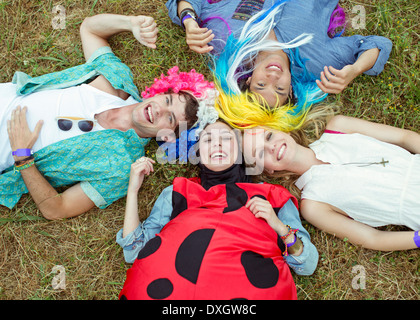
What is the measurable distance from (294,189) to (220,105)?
115cm

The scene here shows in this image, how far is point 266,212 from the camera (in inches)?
116

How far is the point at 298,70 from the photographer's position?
3639mm

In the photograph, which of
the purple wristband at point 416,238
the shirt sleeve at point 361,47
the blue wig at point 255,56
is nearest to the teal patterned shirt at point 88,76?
the blue wig at point 255,56

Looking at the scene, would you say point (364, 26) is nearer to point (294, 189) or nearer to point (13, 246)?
point (294, 189)

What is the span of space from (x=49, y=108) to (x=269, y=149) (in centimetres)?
214

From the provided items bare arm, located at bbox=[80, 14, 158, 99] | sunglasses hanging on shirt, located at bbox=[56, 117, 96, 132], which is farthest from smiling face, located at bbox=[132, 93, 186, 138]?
bare arm, located at bbox=[80, 14, 158, 99]

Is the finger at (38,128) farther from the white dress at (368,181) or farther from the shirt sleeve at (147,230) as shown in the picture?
the white dress at (368,181)

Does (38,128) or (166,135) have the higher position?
(38,128)

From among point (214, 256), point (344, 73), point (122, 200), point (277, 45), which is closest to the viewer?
point (214, 256)

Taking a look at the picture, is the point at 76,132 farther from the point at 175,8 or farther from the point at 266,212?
the point at 266,212

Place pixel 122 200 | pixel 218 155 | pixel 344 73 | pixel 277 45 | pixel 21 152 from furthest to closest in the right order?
pixel 122 200
pixel 277 45
pixel 344 73
pixel 21 152
pixel 218 155

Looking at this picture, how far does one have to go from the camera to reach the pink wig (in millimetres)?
3498

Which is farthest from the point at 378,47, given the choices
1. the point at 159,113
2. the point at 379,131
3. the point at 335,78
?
the point at 159,113
